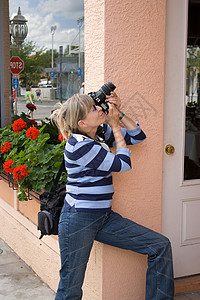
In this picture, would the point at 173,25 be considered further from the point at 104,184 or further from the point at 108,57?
the point at 104,184

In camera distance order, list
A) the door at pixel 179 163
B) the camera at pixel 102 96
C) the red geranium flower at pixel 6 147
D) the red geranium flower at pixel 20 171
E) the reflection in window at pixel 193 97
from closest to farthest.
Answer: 1. the camera at pixel 102 96
2. the door at pixel 179 163
3. the reflection in window at pixel 193 97
4. the red geranium flower at pixel 20 171
5. the red geranium flower at pixel 6 147

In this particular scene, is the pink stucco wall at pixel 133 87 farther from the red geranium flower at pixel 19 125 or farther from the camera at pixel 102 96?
the red geranium flower at pixel 19 125

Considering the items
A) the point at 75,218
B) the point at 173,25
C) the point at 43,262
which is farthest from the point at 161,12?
the point at 43,262

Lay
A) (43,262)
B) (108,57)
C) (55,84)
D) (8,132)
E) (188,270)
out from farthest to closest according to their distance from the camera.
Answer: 1. (55,84)
2. (8,132)
3. (43,262)
4. (188,270)
5. (108,57)

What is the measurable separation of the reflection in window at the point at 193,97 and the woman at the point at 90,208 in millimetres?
946

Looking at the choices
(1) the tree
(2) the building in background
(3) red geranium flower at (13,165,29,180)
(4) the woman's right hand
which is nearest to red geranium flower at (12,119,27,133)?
(3) red geranium flower at (13,165,29,180)

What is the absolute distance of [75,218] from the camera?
2.47 meters

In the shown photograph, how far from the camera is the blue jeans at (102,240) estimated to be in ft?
8.13

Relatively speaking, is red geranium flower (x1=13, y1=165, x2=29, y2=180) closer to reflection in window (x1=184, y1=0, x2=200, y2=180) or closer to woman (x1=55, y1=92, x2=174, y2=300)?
woman (x1=55, y1=92, x2=174, y2=300)

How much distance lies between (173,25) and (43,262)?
247cm

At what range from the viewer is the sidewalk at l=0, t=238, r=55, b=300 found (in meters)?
3.69

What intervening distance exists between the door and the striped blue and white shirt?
827mm

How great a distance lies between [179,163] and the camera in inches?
129

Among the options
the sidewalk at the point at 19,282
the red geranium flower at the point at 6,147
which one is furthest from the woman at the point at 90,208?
the red geranium flower at the point at 6,147
